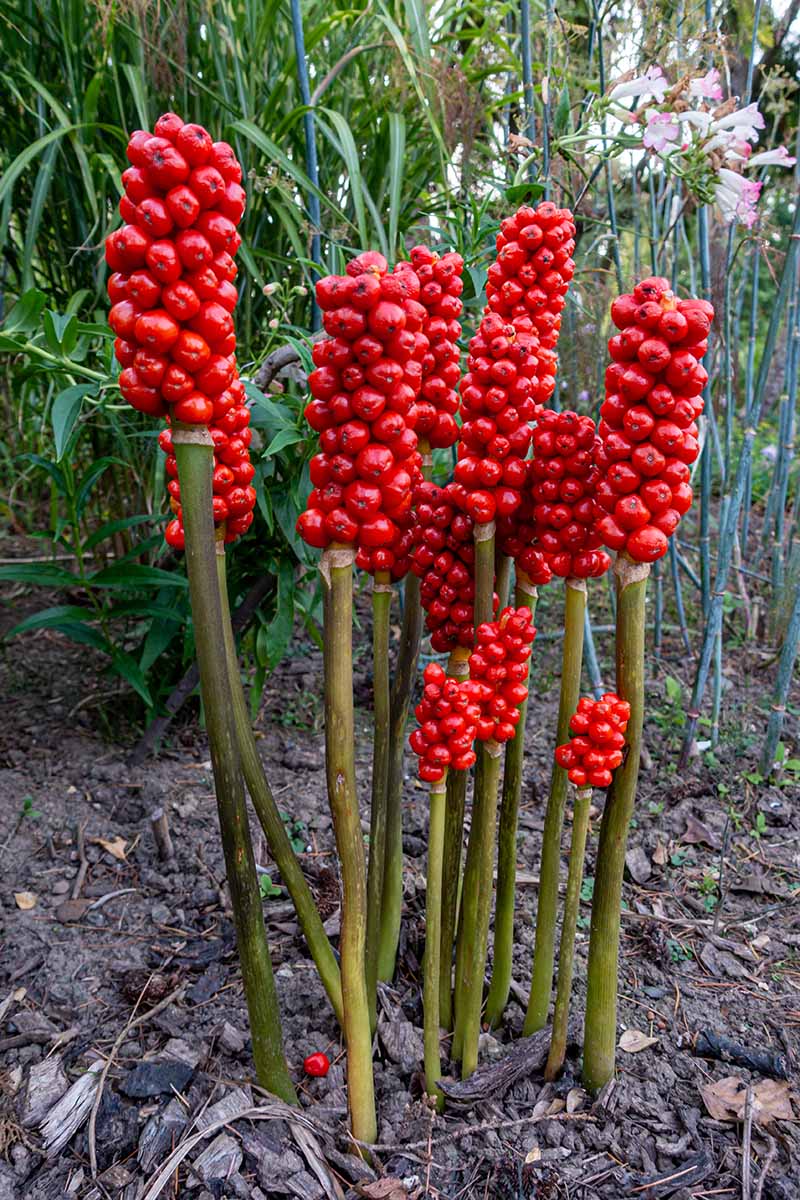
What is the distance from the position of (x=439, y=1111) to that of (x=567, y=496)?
3.34 feet

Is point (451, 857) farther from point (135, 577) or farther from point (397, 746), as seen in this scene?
point (135, 577)

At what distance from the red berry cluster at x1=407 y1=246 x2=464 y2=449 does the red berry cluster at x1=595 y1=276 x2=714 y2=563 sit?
0.84 feet

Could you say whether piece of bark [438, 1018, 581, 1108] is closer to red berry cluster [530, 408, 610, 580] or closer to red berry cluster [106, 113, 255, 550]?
red berry cluster [530, 408, 610, 580]

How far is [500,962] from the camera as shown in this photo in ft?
5.08

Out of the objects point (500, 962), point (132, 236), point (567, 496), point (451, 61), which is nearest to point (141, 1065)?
point (500, 962)

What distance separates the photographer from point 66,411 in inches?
65.7

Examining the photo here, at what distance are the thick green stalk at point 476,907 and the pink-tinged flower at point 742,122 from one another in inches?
50.9

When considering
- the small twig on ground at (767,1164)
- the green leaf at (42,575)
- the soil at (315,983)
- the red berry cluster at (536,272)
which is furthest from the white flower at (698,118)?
the small twig on ground at (767,1164)

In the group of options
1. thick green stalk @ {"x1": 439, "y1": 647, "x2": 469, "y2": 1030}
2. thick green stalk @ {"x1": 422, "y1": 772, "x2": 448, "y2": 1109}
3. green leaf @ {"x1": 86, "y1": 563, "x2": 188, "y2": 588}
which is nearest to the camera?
thick green stalk @ {"x1": 422, "y1": 772, "x2": 448, "y2": 1109}

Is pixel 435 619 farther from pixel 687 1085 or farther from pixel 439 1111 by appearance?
pixel 687 1085

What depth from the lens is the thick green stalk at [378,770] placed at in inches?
51.1

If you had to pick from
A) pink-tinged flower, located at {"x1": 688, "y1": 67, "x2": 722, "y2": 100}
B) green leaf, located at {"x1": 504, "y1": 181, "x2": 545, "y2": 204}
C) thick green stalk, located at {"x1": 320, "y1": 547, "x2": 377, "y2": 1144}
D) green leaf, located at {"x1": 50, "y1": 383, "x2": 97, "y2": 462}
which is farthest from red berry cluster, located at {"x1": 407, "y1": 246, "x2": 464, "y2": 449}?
pink-tinged flower, located at {"x1": 688, "y1": 67, "x2": 722, "y2": 100}

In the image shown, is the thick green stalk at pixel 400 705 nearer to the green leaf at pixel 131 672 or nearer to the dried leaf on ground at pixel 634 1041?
the dried leaf on ground at pixel 634 1041

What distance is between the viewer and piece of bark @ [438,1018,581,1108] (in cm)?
142
